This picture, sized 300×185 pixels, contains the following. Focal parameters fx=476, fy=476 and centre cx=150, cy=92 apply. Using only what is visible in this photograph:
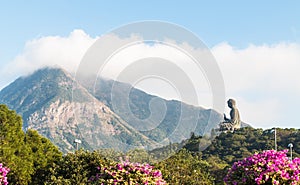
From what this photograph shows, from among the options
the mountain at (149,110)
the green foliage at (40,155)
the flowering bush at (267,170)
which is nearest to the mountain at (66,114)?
the mountain at (149,110)

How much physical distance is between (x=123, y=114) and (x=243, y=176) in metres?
2.96

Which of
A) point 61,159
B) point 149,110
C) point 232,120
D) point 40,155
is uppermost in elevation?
point 232,120

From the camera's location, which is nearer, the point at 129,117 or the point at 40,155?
the point at 129,117

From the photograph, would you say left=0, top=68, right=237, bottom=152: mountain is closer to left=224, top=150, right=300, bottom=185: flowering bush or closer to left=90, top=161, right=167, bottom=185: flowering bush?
left=90, top=161, right=167, bottom=185: flowering bush

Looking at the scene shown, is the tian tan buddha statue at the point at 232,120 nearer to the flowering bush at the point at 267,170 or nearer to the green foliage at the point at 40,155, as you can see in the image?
the green foliage at the point at 40,155

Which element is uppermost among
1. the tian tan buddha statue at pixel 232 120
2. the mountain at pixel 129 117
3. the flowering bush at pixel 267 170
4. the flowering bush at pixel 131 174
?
the tian tan buddha statue at pixel 232 120

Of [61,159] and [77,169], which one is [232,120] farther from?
[77,169]

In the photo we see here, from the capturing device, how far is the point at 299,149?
36219mm

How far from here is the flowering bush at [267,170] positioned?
28.1 ft

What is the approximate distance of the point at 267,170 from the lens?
28.3 feet

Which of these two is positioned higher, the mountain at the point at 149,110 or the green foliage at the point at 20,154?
the mountain at the point at 149,110

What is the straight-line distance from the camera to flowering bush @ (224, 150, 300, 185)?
855cm

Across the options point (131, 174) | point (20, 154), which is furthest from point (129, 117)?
point (20, 154)

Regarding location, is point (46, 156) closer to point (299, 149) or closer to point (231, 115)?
point (299, 149)
